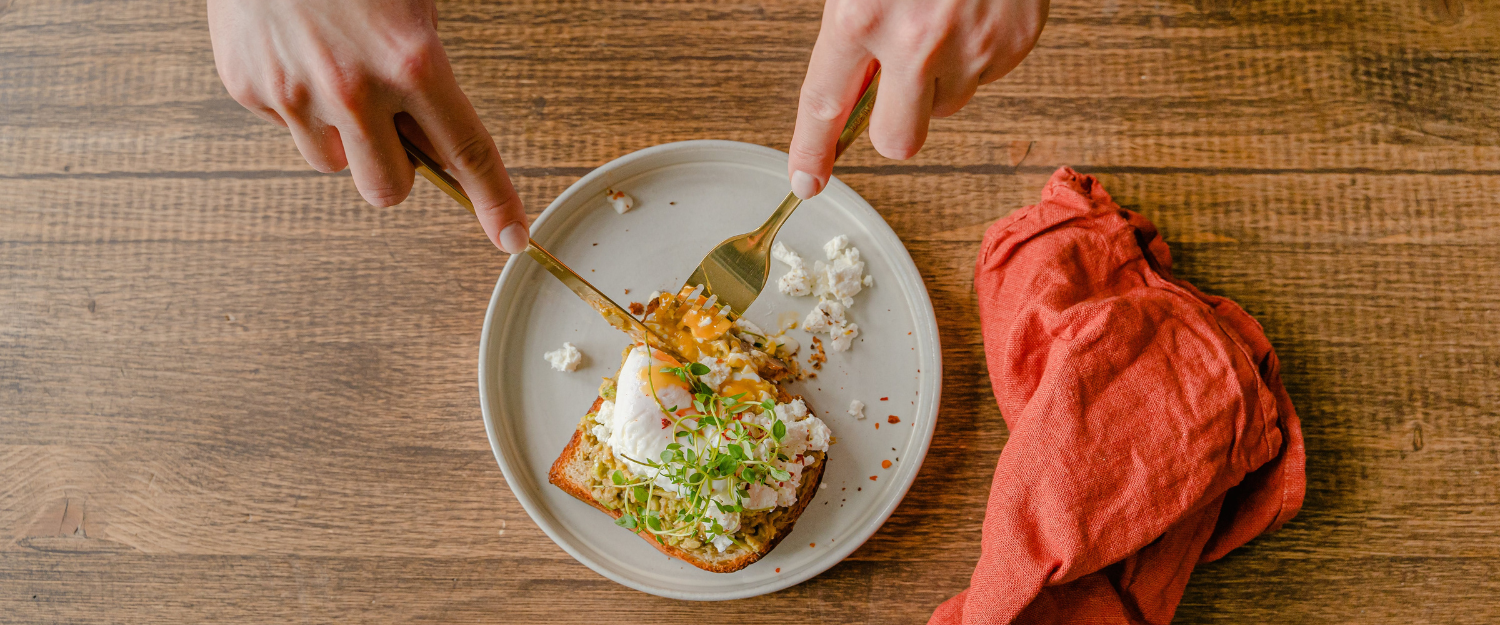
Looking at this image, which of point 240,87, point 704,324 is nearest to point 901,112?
→ point 704,324

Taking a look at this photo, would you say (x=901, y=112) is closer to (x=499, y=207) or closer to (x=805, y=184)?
(x=805, y=184)

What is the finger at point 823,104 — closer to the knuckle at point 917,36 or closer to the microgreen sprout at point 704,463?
the knuckle at point 917,36

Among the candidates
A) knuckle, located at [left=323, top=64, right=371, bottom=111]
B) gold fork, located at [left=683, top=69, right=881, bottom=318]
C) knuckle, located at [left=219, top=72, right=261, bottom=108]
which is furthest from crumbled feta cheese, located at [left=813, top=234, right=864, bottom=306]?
knuckle, located at [left=219, top=72, right=261, bottom=108]

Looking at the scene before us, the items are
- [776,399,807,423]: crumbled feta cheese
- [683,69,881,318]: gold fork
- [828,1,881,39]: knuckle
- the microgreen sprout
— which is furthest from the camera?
[683,69,881,318]: gold fork

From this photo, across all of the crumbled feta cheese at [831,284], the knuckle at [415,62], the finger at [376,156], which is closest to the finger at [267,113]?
the finger at [376,156]

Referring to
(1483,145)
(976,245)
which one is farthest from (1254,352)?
(1483,145)

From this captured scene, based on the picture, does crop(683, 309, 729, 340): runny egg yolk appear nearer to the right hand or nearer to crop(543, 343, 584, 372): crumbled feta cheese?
crop(543, 343, 584, 372): crumbled feta cheese

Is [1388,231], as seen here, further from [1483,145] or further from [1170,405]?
[1170,405]
